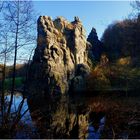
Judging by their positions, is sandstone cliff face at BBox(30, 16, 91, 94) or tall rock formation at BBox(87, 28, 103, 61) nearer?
sandstone cliff face at BBox(30, 16, 91, 94)

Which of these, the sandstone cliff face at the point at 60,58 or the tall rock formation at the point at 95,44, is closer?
the sandstone cliff face at the point at 60,58

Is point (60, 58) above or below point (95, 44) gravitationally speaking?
below

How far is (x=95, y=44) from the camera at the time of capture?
76.2 m

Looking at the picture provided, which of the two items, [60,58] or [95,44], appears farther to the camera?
[95,44]

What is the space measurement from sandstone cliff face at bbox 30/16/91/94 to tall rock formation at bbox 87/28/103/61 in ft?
28.3

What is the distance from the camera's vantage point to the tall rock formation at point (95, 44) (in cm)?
7386

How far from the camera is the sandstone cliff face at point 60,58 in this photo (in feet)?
162

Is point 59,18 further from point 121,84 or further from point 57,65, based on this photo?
point 121,84

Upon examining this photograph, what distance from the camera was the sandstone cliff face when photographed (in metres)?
49.3

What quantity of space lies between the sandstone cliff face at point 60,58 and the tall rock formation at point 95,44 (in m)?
8.62

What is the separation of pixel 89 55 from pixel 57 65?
1934 cm

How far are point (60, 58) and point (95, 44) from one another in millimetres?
24441

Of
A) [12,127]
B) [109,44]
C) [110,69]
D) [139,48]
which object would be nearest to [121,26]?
[109,44]

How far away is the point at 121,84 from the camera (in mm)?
54406
